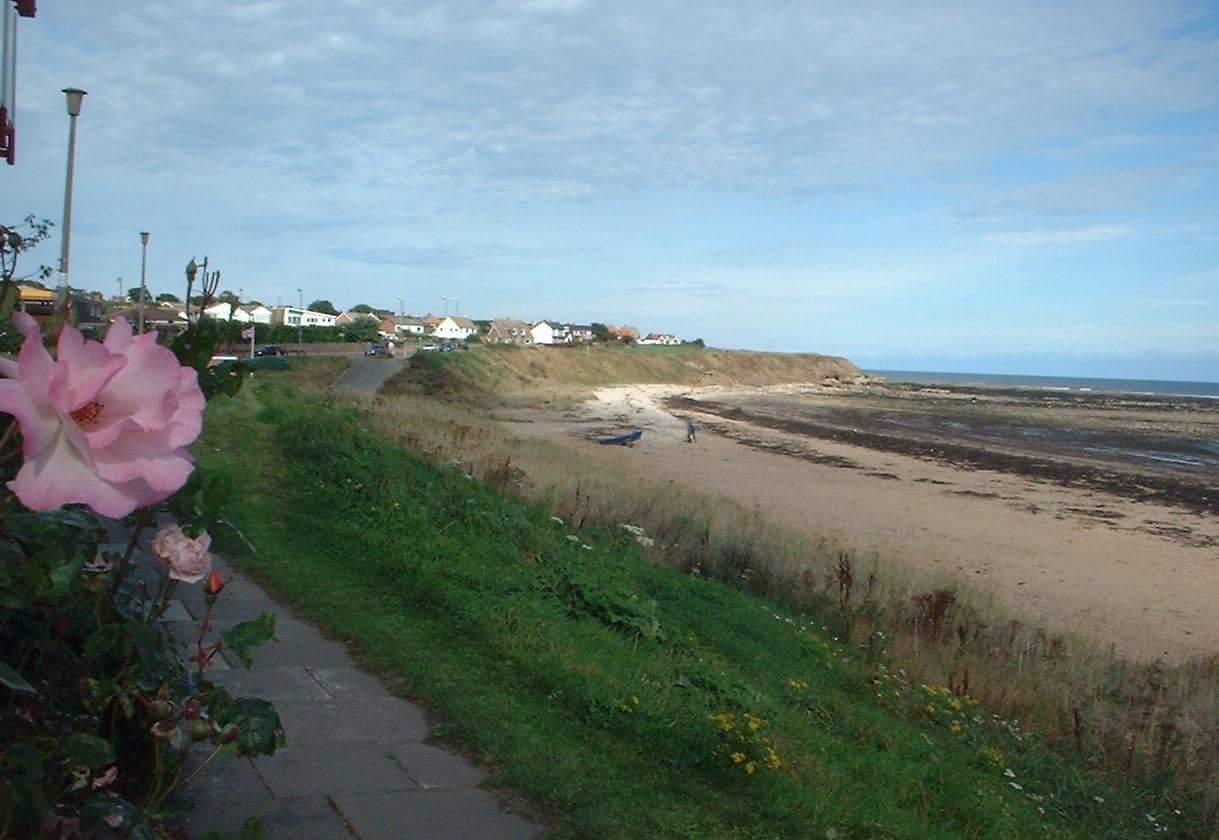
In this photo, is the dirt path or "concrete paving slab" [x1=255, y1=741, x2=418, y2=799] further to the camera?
the dirt path

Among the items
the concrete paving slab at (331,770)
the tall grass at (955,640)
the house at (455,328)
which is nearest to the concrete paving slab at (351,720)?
the concrete paving slab at (331,770)

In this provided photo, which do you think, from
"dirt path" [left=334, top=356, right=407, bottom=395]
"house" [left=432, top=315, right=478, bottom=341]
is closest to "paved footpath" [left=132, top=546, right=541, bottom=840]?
"dirt path" [left=334, top=356, right=407, bottom=395]

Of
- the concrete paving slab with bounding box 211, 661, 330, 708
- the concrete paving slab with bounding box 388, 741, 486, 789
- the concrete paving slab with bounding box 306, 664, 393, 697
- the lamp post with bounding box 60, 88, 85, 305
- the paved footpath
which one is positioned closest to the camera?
the paved footpath

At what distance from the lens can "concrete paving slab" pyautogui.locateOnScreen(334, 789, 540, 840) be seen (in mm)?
4125

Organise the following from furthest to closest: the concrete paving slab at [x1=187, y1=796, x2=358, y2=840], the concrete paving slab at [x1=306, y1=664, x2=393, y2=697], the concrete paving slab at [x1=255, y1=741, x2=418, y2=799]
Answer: the concrete paving slab at [x1=306, y1=664, x2=393, y2=697] < the concrete paving slab at [x1=255, y1=741, x2=418, y2=799] < the concrete paving slab at [x1=187, y1=796, x2=358, y2=840]

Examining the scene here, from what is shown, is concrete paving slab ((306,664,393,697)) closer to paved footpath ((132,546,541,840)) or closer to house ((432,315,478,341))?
paved footpath ((132,546,541,840))

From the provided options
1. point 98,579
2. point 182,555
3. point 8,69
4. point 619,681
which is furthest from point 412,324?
point 182,555

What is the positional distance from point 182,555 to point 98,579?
0.32 metres

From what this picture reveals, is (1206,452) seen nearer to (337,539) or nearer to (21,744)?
(337,539)

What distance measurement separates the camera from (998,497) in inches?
1193

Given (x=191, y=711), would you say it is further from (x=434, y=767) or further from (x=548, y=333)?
(x=548, y=333)

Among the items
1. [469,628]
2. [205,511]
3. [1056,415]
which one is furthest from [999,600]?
[1056,415]

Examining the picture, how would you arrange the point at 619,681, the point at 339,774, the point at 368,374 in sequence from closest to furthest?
the point at 339,774
the point at 619,681
the point at 368,374

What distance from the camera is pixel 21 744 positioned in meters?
2.17
